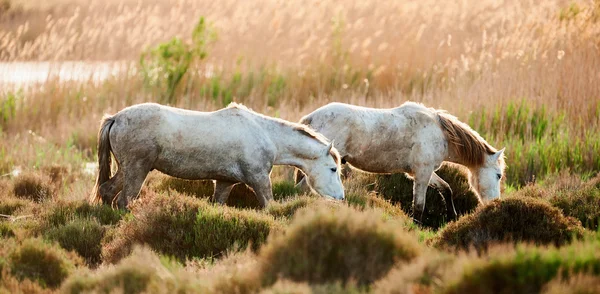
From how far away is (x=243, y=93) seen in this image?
64.0 feet

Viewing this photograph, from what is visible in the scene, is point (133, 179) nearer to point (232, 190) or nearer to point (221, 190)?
point (221, 190)

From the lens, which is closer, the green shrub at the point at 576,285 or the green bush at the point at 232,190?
the green shrub at the point at 576,285

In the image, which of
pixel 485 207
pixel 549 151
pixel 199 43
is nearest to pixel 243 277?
pixel 485 207

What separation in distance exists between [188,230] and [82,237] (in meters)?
1.05

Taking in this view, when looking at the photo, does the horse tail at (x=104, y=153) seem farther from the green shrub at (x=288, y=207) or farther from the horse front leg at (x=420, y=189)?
the horse front leg at (x=420, y=189)

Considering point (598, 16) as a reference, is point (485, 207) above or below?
below

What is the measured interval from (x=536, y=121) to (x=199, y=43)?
6815 mm

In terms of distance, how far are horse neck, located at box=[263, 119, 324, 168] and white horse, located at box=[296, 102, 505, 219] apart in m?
0.74

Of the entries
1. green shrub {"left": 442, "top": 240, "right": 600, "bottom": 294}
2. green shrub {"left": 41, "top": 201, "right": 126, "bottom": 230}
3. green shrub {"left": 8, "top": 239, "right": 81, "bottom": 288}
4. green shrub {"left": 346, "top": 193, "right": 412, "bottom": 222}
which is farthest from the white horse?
green shrub {"left": 442, "top": 240, "right": 600, "bottom": 294}

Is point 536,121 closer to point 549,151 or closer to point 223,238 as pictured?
point 549,151

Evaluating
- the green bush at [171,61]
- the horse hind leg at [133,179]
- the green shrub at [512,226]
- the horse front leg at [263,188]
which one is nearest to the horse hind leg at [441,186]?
the horse front leg at [263,188]

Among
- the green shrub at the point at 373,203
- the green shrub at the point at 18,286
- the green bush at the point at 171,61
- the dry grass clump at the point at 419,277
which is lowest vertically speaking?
the green shrub at the point at 18,286

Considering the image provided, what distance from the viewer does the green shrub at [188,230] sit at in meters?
9.02

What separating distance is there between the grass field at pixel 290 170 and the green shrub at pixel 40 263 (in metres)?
0.02
